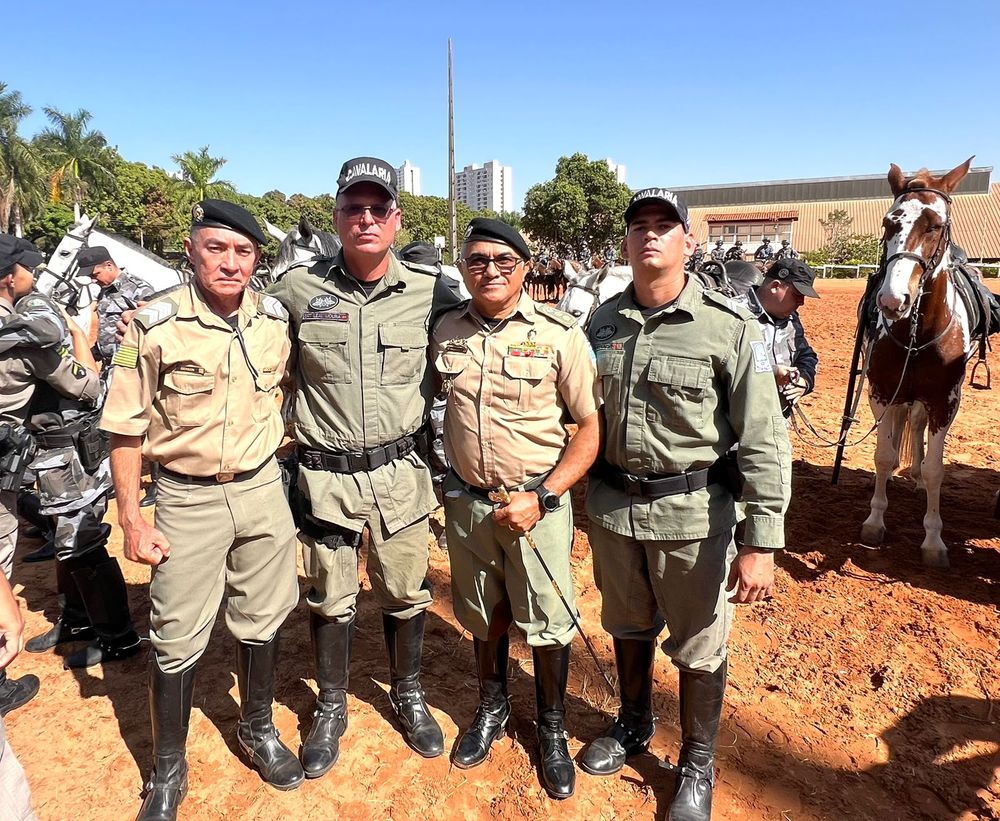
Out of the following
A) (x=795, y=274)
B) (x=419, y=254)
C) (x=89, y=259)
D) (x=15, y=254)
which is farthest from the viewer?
(x=89, y=259)

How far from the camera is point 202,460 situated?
229cm

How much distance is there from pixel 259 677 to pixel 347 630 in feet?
1.33

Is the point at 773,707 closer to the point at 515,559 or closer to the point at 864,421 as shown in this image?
the point at 515,559

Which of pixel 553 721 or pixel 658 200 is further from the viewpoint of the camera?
pixel 553 721

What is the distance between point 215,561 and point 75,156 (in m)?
48.4

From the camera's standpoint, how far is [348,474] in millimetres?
2541

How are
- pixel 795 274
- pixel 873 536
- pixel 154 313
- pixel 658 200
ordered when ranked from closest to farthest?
pixel 658 200 → pixel 154 313 → pixel 795 274 → pixel 873 536

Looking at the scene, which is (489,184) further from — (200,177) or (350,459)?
(350,459)

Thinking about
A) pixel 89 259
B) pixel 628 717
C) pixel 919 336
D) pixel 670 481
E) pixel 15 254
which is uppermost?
pixel 89 259

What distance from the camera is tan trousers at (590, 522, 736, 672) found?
2262mm

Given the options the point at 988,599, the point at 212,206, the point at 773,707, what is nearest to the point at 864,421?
the point at 988,599

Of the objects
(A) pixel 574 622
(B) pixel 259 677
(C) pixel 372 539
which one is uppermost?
(C) pixel 372 539

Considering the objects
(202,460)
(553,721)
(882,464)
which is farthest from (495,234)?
(882,464)

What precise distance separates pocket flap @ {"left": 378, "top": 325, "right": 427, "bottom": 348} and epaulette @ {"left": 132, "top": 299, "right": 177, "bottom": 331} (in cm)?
78
